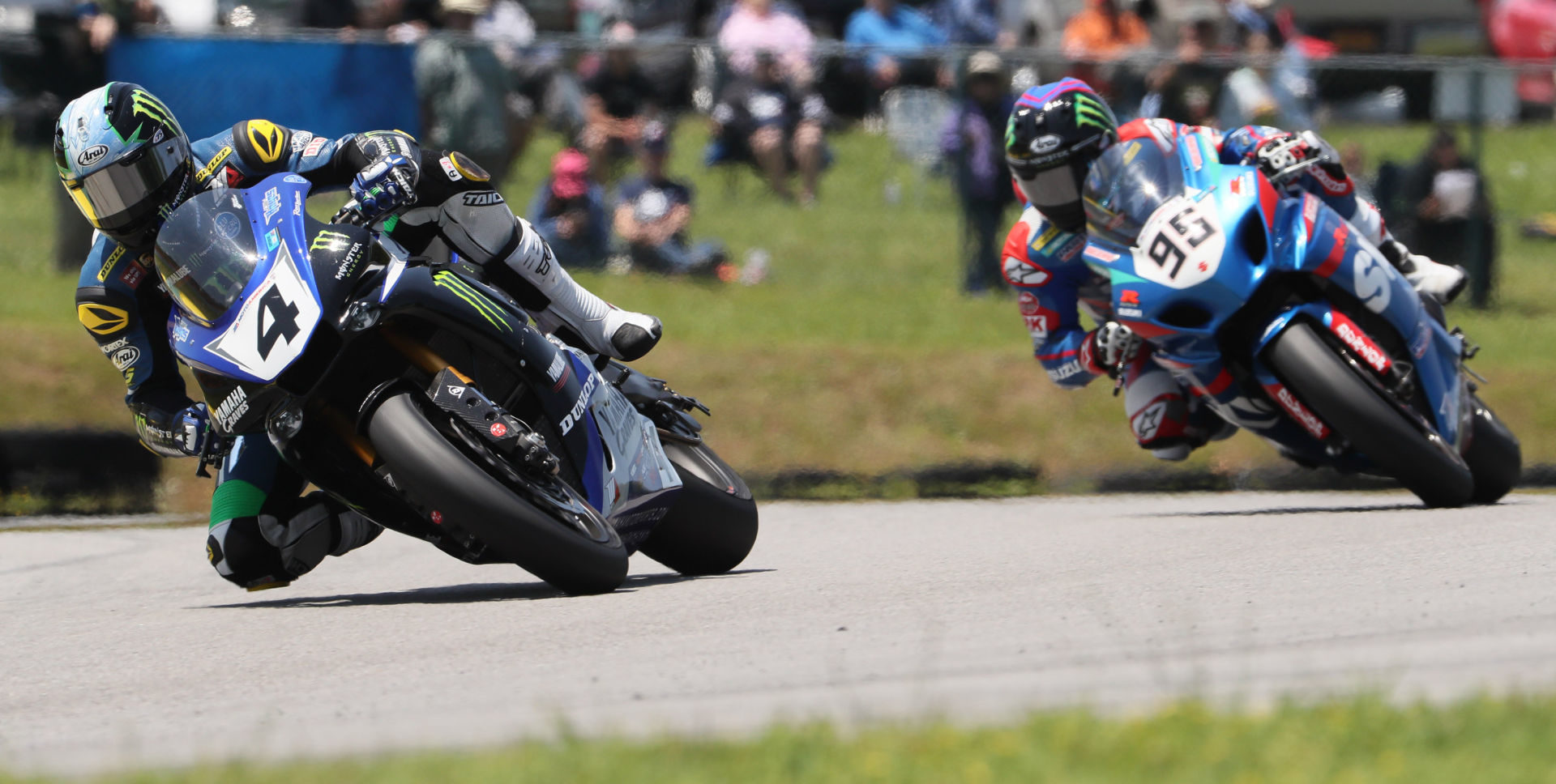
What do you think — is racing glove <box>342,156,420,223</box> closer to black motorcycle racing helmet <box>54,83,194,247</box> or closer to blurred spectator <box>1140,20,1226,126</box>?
black motorcycle racing helmet <box>54,83,194,247</box>

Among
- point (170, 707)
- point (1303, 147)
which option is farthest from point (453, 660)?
point (1303, 147)

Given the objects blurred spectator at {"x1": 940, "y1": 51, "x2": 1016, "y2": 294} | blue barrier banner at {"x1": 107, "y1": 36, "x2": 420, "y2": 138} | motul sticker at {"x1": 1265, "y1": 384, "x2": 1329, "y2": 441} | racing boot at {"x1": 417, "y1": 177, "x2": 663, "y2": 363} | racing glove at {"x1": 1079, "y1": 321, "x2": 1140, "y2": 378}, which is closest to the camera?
racing boot at {"x1": 417, "y1": 177, "x2": 663, "y2": 363}

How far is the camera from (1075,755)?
3.05m

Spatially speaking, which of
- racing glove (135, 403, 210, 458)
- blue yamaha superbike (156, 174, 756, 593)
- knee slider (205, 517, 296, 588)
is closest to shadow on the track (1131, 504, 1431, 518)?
blue yamaha superbike (156, 174, 756, 593)

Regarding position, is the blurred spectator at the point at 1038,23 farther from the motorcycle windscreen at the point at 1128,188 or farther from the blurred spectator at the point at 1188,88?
the motorcycle windscreen at the point at 1128,188

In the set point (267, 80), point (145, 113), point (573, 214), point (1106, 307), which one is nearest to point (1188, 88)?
point (573, 214)

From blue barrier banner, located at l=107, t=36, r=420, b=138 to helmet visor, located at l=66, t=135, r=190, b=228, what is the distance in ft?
20.3

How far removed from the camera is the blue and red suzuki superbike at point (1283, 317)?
6.75 metres

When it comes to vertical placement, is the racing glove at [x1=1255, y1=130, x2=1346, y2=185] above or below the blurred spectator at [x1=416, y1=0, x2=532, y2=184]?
above

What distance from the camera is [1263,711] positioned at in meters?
3.33

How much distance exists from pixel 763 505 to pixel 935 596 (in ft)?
13.9

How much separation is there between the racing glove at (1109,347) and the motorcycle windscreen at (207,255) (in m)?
3.40

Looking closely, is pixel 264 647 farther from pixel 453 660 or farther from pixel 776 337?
pixel 776 337

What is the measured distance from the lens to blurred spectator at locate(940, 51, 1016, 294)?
1262 cm
